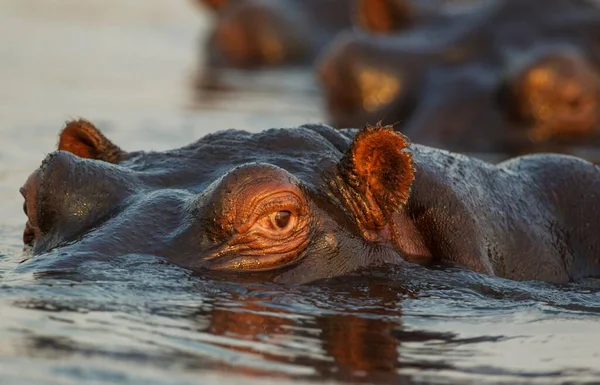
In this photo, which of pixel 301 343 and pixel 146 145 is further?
pixel 146 145

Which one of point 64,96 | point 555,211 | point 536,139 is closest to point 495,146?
point 536,139

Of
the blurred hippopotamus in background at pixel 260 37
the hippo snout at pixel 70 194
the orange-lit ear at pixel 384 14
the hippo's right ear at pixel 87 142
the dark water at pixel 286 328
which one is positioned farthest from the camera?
the blurred hippopotamus in background at pixel 260 37

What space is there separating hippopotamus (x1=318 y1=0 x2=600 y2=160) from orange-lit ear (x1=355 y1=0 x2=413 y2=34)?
0.45 meters

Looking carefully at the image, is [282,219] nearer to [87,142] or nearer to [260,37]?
[87,142]

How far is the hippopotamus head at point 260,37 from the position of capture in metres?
18.7

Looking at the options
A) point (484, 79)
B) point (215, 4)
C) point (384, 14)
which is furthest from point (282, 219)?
point (215, 4)

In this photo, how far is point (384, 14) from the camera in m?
15.8

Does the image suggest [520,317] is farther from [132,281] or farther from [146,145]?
[146,145]

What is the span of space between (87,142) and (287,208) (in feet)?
4.48

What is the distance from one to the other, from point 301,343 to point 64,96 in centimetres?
962

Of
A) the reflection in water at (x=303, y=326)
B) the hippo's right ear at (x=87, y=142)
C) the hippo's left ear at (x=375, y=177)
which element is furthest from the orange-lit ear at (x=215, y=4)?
the reflection in water at (x=303, y=326)

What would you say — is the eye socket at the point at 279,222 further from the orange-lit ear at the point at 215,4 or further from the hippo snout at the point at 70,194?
the orange-lit ear at the point at 215,4

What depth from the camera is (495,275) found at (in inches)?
259

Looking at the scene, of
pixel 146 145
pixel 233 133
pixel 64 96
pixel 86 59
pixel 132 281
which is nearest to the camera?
pixel 132 281
